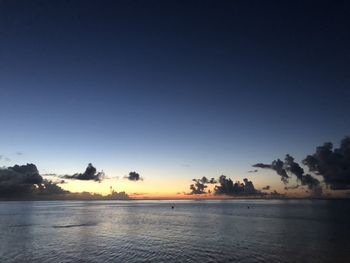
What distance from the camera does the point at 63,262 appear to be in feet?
158

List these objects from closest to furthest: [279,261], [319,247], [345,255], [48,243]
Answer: [279,261] → [345,255] → [319,247] → [48,243]

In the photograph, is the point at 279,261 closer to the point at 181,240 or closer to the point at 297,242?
the point at 297,242

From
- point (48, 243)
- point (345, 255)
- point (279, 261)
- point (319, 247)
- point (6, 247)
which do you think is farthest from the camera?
point (48, 243)

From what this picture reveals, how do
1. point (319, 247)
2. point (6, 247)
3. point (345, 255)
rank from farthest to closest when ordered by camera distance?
1. point (6, 247)
2. point (319, 247)
3. point (345, 255)

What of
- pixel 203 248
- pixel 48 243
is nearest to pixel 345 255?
pixel 203 248

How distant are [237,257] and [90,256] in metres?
23.3

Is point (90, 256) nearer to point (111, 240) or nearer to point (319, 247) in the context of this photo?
point (111, 240)

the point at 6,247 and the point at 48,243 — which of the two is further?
the point at 48,243

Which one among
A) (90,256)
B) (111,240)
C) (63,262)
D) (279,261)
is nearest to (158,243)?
(111,240)

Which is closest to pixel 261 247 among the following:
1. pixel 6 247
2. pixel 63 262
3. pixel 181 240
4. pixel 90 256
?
pixel 181 240

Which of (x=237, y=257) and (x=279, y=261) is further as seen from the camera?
(x=237, y=257)

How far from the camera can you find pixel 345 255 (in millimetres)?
50000

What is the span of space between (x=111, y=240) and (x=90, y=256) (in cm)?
1938

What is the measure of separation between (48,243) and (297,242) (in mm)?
50879
